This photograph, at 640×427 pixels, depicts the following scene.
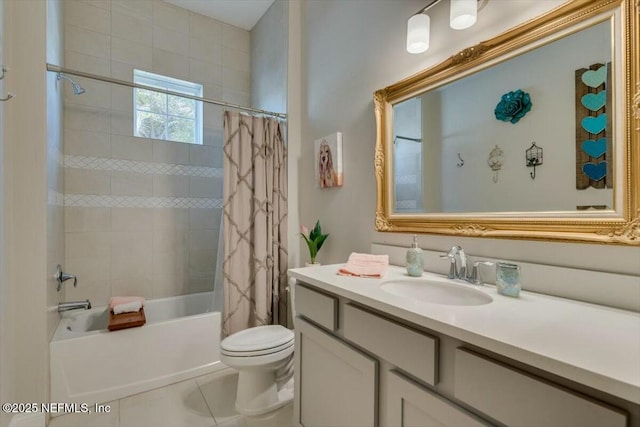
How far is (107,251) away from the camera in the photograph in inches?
95.8

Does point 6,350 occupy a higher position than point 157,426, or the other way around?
point 6,350

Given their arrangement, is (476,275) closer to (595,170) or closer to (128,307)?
(595,170)

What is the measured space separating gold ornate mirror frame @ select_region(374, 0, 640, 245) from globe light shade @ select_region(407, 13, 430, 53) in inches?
4.8

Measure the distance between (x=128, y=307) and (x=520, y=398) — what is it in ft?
7.30

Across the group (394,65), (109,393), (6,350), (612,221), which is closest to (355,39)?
(394,65)

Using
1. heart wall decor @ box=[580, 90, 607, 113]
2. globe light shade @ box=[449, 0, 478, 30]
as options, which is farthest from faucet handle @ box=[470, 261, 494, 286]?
globe light shade @ box=[449, 0, 478, 30]

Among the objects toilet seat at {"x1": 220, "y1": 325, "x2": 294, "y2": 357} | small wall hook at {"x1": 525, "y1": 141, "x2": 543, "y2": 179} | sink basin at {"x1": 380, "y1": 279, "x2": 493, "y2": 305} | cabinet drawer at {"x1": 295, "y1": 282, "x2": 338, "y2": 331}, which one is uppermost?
small wall hook at {"x1": 525, "y1": 141, "x2": 543, "y2": 179}

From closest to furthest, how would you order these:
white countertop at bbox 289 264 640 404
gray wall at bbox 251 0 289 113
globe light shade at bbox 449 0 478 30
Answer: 1. white countertop at bbox 289 264 640 404
2. globe light shade at bbox 449 0 478 30
3. gray wall at bbox 251 0 289 113

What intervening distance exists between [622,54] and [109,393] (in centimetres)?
286

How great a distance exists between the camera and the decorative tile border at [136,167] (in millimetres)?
2331

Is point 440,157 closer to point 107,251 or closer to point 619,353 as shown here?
point 619,353

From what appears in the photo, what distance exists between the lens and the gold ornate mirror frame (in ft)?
2.76

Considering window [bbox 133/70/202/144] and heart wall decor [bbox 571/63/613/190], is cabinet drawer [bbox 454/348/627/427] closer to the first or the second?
heart wall decor [bbox 571/63/613/190]

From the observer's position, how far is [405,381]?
0.87 meters
